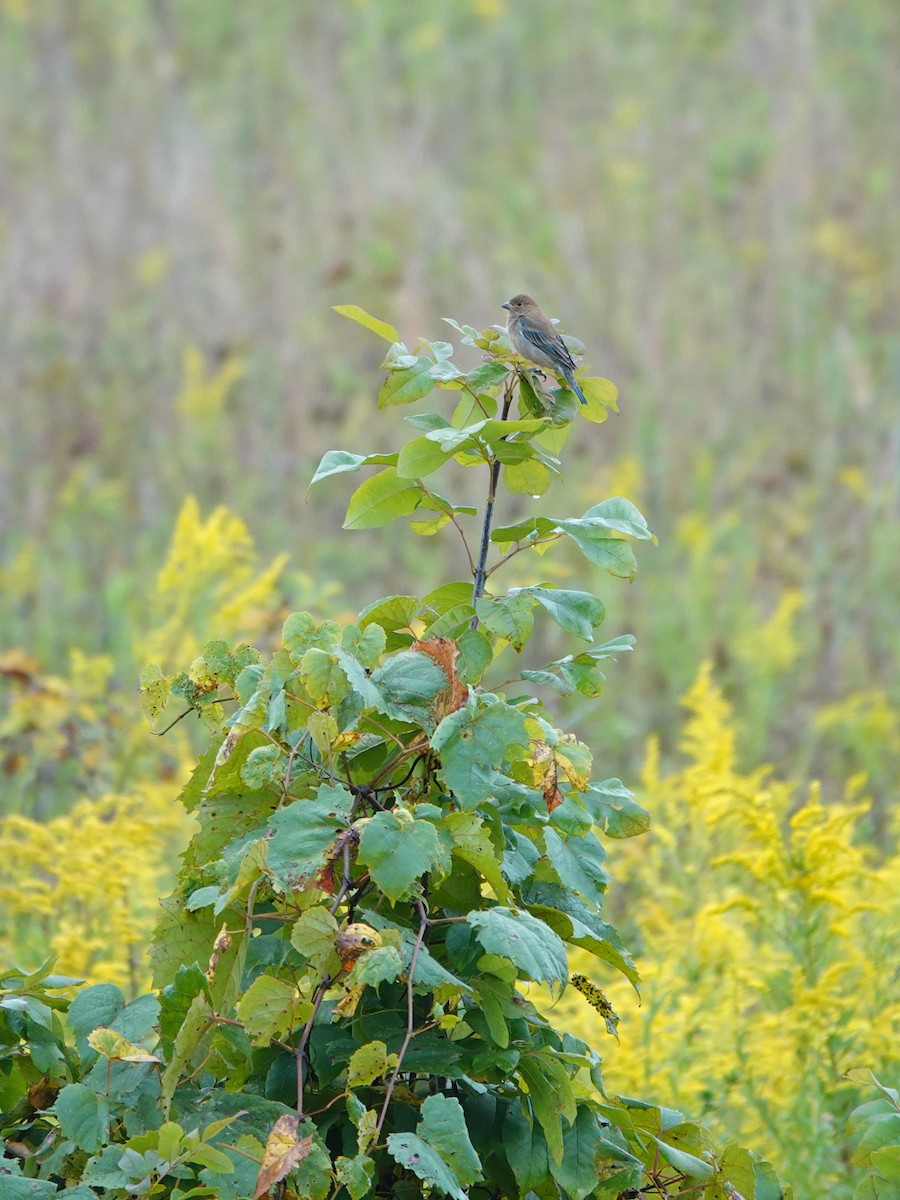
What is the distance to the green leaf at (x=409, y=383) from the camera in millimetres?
1492

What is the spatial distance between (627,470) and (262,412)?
2.27m

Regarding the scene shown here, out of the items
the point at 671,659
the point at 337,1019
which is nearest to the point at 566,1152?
the point at 337,1019

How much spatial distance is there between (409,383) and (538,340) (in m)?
0.84

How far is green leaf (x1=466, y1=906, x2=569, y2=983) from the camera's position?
1.25m

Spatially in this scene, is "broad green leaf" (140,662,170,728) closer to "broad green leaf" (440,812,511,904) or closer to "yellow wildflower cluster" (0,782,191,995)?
"broad green leaf" (440,812,511,904)

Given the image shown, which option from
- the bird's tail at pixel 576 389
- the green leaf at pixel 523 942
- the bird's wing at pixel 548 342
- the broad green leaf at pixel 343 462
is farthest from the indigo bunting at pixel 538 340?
the green leaf at pixel 523 942

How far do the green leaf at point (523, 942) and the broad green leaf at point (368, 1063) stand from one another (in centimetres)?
13

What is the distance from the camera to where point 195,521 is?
423 centimetres

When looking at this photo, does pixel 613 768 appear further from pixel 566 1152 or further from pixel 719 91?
pixel 719 91

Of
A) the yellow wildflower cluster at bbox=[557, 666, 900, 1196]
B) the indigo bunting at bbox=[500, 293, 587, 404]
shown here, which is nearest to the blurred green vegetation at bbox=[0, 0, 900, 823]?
the yellow wildflower cluster at bbox=[557, 666, 900, 1196]

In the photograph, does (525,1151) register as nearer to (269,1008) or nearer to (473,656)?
(269,1008)

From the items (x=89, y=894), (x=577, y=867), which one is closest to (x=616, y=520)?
(x=577, y=867)

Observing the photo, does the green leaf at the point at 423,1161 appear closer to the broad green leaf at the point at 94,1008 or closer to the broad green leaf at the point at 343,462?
the broad green leaf at the point at 94,1008

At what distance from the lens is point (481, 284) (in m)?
8.24
